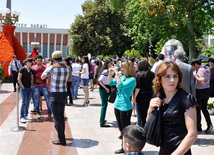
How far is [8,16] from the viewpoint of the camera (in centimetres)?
2039

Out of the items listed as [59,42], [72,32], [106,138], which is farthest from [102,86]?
[59,42]

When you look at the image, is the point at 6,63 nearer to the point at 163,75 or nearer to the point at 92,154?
the point at 92,154

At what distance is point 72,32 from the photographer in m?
34.8

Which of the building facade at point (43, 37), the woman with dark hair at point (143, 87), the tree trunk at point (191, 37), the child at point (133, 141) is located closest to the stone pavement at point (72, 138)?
the woman with dark hair at point (143, 87)

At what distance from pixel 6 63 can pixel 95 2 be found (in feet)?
62.8

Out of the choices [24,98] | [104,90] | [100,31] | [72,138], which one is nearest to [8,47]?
[24,98]

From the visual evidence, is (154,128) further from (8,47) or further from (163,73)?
(8,47)

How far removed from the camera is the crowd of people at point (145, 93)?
2113mm

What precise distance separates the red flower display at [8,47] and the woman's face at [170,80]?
18.9m

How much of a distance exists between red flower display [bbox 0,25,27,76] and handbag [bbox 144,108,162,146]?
61.9ft

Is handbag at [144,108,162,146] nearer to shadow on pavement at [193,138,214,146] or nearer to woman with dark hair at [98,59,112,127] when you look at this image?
shadow on pavement at [193,138,214,146]

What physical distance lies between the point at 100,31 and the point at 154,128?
31603 mm

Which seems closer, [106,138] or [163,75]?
[163,75]

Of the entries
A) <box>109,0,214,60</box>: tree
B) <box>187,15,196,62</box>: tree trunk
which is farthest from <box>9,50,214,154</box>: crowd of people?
<box>187,15,196,62</box>: tree trunk
